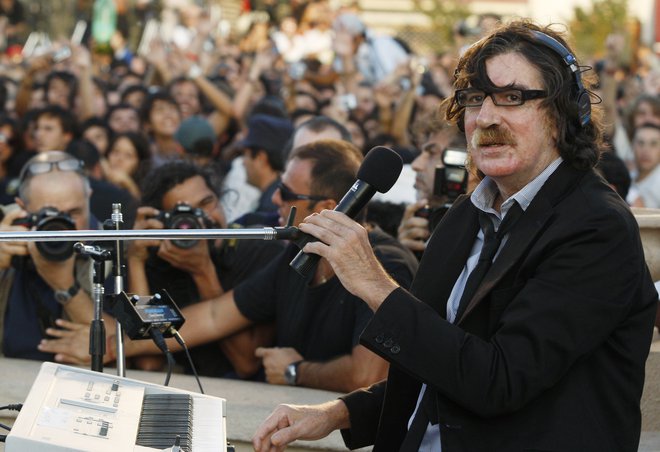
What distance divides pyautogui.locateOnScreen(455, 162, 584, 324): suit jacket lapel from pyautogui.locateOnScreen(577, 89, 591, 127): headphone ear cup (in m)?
0.11

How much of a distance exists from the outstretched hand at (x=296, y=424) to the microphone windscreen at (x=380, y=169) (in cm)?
63

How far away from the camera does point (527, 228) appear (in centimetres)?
262

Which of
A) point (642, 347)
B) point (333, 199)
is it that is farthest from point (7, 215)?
point (642, 347)

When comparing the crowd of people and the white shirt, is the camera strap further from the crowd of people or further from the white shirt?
the white shirt

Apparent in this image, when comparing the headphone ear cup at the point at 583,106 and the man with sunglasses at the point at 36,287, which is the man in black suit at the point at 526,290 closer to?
the headphone ear cup at the point at 583,106

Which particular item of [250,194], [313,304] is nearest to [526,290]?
[313,304]

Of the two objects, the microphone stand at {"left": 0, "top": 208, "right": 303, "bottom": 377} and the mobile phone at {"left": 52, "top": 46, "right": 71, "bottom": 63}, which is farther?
the mobile phone at {"left": 52, "top": 46, "right": 71, "bottom": 63}

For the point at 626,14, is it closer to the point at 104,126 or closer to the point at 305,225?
the point at 104,126

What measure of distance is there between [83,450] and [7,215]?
10.5 ft

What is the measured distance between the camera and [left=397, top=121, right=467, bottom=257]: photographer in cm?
496

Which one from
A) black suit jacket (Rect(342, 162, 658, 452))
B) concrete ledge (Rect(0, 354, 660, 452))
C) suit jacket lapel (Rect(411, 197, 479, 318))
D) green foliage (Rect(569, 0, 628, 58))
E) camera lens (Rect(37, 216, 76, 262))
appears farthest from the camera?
green foliage (Rect(569, 0, 628, 58))

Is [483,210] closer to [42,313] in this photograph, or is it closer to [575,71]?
[575,71]

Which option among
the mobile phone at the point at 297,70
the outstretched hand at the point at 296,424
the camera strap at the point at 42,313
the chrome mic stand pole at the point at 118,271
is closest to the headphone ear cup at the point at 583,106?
the outstretched hand at the point at 296,424

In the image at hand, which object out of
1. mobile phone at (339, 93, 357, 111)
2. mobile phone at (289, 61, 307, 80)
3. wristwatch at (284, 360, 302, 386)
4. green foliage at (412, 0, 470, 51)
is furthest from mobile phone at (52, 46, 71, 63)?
green foliage at (412, 0, 470, 51)
